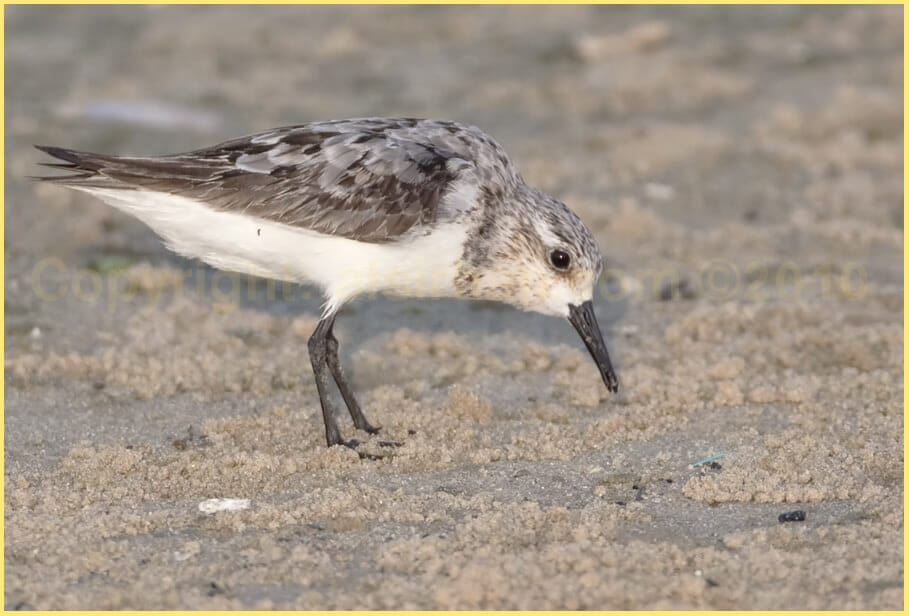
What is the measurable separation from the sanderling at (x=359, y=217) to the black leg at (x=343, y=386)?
2cm

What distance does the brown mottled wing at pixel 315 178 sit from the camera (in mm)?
6375

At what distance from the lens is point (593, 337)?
674 cm

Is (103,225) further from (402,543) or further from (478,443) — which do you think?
(402,543)

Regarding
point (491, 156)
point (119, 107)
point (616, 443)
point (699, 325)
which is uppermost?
point (119, 107)

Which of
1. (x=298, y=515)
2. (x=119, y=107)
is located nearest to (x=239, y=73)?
(x=119, y=107)

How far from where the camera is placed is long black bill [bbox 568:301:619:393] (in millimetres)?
6738

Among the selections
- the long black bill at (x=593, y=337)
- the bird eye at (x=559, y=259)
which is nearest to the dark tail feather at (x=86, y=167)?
the bird eye at (x=559, y=259)

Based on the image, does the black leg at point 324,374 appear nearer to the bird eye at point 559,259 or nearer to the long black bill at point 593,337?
the bird eye at point 559,259

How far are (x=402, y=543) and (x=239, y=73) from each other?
923 centimetres

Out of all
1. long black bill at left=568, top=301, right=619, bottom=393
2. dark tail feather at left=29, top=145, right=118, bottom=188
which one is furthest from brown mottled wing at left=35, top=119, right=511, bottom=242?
long black bill at left=568, top=301, right=619, bottom=393

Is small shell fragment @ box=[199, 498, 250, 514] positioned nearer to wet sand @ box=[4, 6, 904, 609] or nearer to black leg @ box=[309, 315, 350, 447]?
wet sand @ box=[4, 6, 904, 609]

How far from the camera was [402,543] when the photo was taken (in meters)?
5.16

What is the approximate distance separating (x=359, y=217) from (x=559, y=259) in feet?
3.54

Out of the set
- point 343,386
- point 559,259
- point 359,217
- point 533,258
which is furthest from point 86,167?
point 559,259
